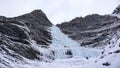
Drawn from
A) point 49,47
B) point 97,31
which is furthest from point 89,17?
point 49,47

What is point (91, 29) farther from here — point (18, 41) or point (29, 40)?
point (18, 41)

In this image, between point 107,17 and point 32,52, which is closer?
point 32,52

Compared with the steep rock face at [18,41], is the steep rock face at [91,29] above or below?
above

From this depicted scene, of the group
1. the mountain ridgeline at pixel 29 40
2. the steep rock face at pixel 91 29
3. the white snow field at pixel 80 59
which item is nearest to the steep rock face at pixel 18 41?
the mountain ridgeline at pixel 29 40

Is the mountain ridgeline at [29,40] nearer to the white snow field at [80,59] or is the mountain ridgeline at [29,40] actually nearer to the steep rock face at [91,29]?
the steep rock face at [91,29]

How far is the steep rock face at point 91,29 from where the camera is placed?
67.3 metres

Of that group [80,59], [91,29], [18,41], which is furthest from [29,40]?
[91,29]

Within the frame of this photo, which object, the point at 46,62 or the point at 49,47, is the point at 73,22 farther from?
the point at 46,62

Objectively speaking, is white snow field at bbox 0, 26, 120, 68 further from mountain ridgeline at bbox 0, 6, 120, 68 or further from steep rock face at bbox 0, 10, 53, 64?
steep rock face at bbox 0, 10, 53, 64

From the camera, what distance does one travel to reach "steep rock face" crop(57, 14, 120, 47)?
6728 cm

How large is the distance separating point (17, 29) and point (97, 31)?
30399mm

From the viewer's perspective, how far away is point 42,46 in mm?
53312

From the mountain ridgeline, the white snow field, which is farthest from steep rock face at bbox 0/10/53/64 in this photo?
the white snow field

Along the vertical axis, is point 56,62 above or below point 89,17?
below
